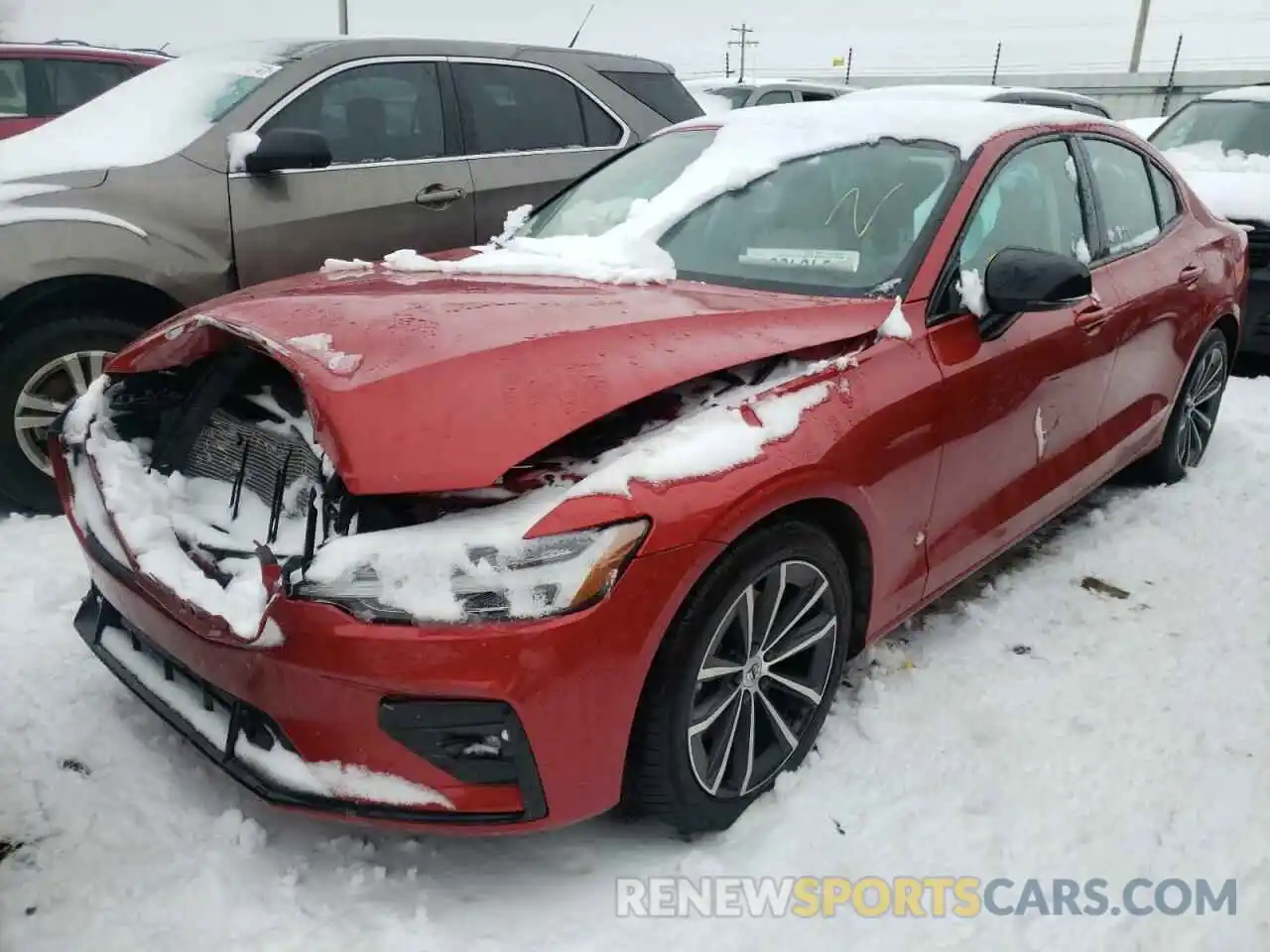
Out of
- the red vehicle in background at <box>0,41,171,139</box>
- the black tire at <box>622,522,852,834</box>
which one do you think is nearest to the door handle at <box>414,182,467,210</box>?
the black tire at <box>622,522,852,834</box>

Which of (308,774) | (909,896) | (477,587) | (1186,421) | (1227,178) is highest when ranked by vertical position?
(1227,178)

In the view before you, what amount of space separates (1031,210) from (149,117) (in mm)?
3434

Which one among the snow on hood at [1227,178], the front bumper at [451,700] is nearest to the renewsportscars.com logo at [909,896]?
the front bumper at [451,700]

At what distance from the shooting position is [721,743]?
219 centimetres

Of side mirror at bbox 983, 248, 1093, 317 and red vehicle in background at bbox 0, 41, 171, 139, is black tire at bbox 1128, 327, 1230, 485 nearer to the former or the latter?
side mirror at bbox 983, 248, 1093, 317

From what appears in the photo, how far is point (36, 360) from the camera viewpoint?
138 inches

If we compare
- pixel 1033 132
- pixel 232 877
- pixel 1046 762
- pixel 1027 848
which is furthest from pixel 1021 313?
pixel 232 877

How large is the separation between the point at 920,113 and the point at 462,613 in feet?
7.33

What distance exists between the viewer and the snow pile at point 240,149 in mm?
3838

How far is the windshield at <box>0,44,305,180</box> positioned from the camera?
3771 millimetres

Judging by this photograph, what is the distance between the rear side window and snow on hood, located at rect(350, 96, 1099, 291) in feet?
6.83

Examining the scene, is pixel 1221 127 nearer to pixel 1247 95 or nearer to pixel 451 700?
pixel 1247 95

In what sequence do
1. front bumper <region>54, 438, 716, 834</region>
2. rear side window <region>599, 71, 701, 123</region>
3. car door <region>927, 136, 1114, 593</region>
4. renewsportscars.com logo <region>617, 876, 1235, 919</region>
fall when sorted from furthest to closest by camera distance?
rear side window <region>599, 71, 701, 123</region>
car door <region>927, 136, 1114, 593</region>
renewsportscars.com logo <region>617, 876, 1235, 919</region>
front bumper <region>54, 438, 716, 834</region>

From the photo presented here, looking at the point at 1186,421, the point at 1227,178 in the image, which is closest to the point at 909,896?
the point at 1186,421
